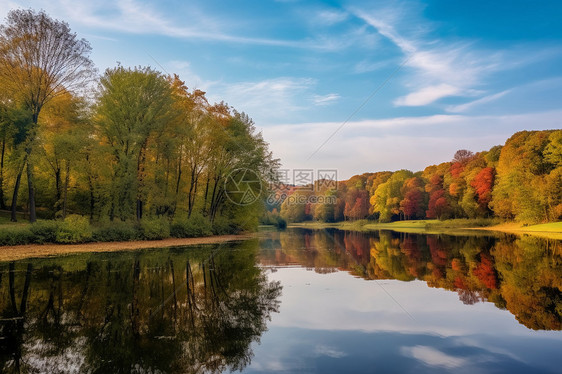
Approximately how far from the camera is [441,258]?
61.2ft

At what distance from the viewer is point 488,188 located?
59.1 m

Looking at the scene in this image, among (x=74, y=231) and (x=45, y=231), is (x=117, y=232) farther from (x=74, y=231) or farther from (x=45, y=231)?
(x=45, y=231)

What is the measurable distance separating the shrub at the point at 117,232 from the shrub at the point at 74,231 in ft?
2.83

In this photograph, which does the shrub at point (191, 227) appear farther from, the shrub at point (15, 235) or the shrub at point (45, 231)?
the shrub at point (15, 235)

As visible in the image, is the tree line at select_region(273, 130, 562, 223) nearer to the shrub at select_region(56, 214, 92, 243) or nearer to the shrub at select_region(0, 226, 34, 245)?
the shrub at select_region(56, 214, 92, 243)

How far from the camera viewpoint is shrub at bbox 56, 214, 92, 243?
23.2 m

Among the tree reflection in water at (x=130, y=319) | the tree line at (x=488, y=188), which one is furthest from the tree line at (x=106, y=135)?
the tree line at (x=488, y=188)

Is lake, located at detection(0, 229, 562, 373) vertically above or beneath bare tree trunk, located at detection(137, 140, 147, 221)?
beneath

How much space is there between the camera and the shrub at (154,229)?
29141 millimetres

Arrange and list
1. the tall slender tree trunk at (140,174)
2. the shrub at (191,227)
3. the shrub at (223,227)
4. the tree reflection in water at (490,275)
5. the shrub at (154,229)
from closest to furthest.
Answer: the tree reflection in water at (490,275) → the shrub at (154,229) → the tall slender tree trunk at (140,174) → the shrub at (191,227) → the shrub at (223,227)

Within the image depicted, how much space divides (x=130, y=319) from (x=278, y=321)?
3.13 metres

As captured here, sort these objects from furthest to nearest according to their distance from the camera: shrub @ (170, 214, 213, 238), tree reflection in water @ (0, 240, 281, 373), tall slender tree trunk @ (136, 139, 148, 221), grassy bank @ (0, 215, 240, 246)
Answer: shrub @ (170, 214, 213, 238) < tall slender tree trunk @ (136, 139, 148, 221) < grassy bank @ (0, 215, 240, 246) < tree reflection in water @ (0, 240, 281, 373)

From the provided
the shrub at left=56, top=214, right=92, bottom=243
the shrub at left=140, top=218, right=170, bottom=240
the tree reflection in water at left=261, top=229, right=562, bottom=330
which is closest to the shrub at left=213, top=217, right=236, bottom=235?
the shrub at left=140, top=218, right=170, bottom=240

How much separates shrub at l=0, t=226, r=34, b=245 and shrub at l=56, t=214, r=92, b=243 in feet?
5.46
